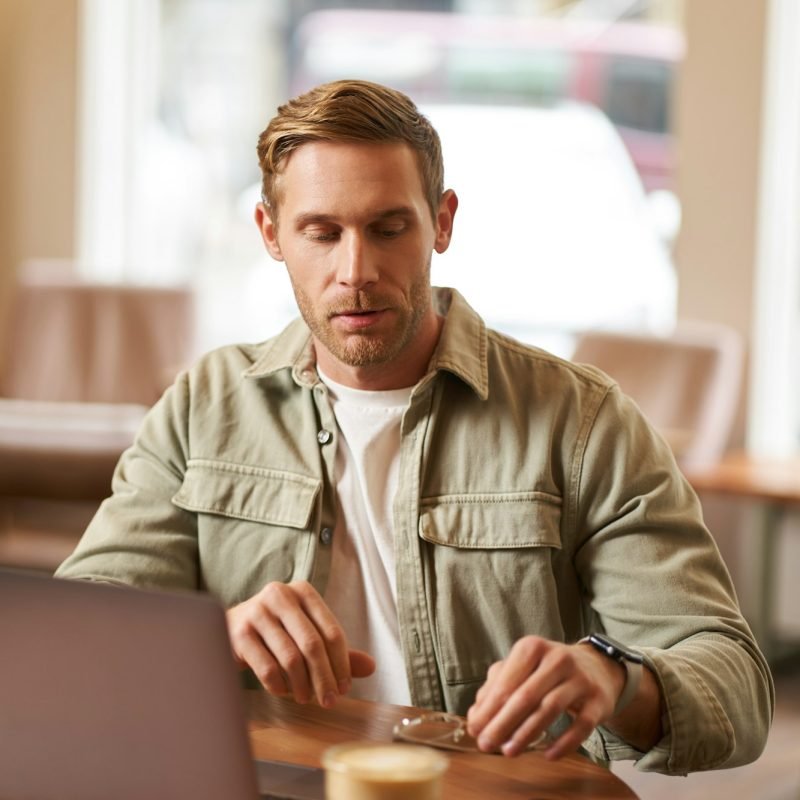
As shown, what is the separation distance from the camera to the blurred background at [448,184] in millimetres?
4180

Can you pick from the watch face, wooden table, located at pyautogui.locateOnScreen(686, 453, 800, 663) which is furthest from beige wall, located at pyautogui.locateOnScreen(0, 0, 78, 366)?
the watch face

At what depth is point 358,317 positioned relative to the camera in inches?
60.1

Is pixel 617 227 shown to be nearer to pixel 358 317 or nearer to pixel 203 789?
pixel 358 317

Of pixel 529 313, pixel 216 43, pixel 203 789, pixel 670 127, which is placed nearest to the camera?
pixel 203 789

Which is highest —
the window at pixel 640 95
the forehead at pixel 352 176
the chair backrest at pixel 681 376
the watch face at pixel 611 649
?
the window at pixel 640 95

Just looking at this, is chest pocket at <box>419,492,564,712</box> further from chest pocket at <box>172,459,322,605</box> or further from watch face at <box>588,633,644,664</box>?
watch face at <box>588,633,644,664</box>

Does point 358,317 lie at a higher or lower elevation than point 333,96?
lower

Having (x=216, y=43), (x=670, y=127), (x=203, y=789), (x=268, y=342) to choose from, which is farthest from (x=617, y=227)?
(x=203, y=789)

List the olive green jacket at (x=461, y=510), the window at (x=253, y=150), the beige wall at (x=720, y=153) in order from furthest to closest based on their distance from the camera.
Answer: the window at (x=253, y=150) → the beige wall at (x=720, y=153) → the olive green jacket at (x=461, y=510)

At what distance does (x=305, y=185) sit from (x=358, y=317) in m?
0.16

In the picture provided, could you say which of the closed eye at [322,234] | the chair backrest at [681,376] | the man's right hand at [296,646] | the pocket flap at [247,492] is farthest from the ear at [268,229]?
the chair backrest at [681,376]

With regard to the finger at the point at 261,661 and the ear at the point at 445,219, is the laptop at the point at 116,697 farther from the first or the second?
the ear at the point at 445,219

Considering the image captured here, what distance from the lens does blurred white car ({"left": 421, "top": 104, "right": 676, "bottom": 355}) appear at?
463cm

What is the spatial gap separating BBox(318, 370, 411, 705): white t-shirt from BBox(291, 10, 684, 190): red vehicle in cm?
302
